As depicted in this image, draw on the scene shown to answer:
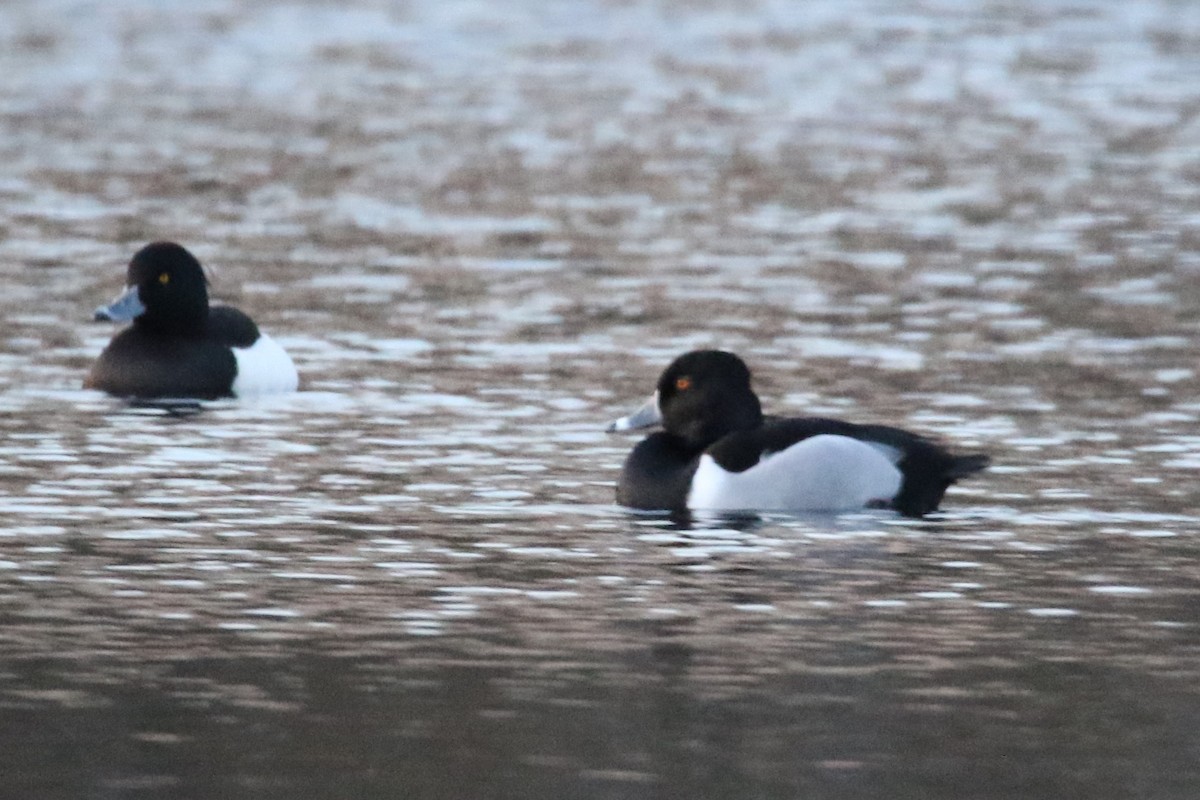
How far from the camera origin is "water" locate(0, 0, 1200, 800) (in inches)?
317

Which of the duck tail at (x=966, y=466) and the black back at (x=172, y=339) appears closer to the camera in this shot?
the duck tail at (x=966, y=466)

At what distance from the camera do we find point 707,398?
12.5m

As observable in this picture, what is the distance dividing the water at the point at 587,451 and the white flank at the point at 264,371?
0.64ft

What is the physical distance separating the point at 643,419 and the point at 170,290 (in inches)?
174

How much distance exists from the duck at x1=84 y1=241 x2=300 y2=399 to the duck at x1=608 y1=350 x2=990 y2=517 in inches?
142

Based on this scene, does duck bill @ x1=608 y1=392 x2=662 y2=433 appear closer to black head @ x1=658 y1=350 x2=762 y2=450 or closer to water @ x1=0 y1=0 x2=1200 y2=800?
black head @ x1=658 y1=350 x2=762 y2=450

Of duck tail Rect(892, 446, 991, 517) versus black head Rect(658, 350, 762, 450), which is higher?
black head Rect(658, 350, 762, 450)

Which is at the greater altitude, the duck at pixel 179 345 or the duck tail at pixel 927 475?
the duck at pixel 179 345

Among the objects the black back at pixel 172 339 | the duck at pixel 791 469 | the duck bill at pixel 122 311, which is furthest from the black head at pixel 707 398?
the duck bill at pixel 122 311

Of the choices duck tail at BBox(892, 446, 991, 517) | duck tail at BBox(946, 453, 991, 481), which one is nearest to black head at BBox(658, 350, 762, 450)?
duck tail at BBox(892, 446, 991, 517)

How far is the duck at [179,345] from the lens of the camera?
15500mm

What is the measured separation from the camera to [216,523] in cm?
1146

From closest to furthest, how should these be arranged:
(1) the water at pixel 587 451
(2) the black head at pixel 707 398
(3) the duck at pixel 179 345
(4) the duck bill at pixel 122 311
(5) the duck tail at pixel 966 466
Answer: (1) the water at pixel 587 451 → (5) the duck tail at pixel 966 466 → (2) the black head at pixel 707 398 → (3) the duck at pixel 179 345 → (4) the duck bill at pixel 122 311

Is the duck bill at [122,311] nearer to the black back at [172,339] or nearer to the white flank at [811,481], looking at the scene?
the black back at [172,339]
